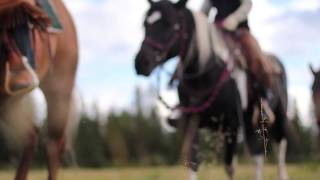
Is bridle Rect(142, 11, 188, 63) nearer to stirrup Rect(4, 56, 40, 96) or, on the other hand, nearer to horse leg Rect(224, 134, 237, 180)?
horse leg Rect(224, 134, 237, 180)

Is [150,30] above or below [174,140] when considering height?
above

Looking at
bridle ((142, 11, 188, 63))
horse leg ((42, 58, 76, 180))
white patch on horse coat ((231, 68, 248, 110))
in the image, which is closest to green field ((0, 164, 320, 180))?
white patch on horse coat ((231, 68, 248, 110))

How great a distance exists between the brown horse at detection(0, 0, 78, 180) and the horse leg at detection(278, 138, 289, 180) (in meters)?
2.72

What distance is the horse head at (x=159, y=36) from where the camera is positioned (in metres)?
6.65

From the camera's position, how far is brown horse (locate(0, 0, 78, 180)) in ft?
20.0

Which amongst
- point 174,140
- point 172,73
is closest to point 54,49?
point 172,73

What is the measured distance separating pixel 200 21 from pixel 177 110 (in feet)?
3.23

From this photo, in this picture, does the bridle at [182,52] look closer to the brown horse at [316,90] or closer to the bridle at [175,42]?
the bridle at [175,42]

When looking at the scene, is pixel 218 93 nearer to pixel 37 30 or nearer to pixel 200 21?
pixel 200 21

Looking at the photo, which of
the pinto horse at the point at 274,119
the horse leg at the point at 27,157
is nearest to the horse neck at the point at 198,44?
the pinto horse at the point at 274,119

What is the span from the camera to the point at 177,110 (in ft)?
23.1

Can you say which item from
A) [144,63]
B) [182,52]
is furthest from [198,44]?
[144,63]

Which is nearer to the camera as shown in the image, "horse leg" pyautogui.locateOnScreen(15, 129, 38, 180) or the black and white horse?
"horse leg" pyautogui.locateOnScreen(15, 129, 38, 180)

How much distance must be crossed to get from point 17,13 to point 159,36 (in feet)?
6.00
